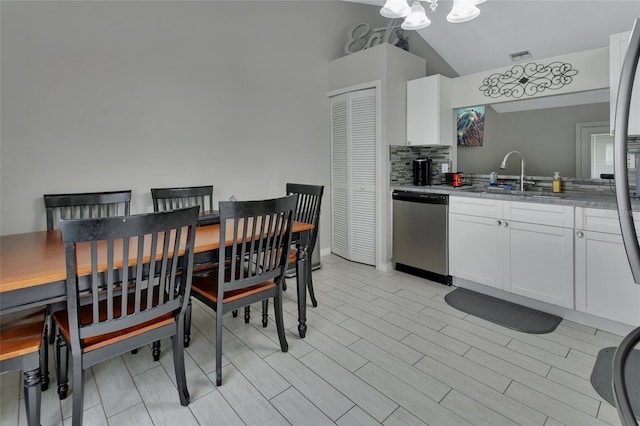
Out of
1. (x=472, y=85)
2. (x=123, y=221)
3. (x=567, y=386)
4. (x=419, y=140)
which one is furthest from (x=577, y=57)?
(x=123, y=221)

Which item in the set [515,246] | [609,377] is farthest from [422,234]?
[609,377]

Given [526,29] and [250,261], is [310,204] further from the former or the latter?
[526,29]

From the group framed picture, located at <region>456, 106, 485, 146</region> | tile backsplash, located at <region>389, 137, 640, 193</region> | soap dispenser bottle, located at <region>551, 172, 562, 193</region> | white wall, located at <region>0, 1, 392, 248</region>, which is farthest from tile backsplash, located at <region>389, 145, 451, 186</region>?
soap dispenser bottle, located at <region>551, 172, 562, 193</region>

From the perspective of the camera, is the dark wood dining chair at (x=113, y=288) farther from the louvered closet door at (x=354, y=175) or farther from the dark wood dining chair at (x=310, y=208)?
the louvered closet door at (x=354, y=175)

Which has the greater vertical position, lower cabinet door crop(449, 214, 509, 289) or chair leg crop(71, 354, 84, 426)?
lower cabinet door crop(449, 214, 509, 289)

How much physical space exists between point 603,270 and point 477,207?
99 cm

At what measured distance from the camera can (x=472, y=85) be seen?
361 centimetres

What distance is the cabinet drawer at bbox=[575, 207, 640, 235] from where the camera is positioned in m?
2.30

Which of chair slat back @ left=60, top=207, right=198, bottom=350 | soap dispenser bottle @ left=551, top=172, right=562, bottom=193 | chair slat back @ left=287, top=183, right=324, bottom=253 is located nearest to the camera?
chair slat back @ left=60, top=207, right=198, bottom=350

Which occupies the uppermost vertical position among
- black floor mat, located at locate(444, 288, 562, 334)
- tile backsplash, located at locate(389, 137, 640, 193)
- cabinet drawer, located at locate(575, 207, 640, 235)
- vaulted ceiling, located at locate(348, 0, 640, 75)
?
vaulted ceiling, located at locate(348, 0, 640, 75)

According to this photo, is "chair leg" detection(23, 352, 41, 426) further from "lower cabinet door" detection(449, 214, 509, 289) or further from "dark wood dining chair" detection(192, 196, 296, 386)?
"lower cabinet door" detection(449, 214, 509, 289)

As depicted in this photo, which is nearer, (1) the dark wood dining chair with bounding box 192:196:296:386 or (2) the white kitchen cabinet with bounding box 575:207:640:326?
(1) the dark wood dining chair with bounding box 192:196:296:386

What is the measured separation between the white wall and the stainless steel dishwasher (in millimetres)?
1094

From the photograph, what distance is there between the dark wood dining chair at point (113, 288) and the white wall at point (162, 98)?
1.33 m
